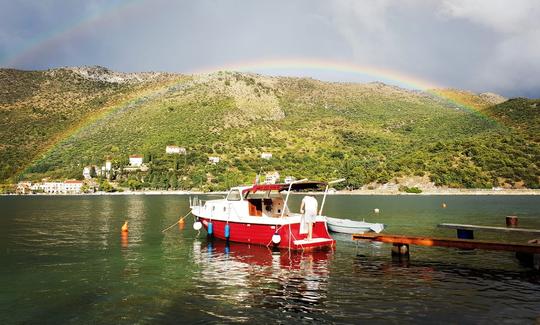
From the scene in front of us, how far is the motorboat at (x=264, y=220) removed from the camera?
26.5 metres

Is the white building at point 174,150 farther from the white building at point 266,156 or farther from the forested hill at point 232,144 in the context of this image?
the white building at point 266,156

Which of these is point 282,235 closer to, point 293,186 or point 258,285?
point 293,186

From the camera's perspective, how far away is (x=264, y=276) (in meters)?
20.7

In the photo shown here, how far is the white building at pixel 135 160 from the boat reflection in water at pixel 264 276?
145228 mm

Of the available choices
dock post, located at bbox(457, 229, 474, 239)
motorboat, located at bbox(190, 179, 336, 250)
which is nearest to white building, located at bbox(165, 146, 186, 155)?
motorboat, located at bbox(190, 179, 336, 250)

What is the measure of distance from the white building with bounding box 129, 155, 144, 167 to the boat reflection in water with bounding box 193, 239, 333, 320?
145 metres

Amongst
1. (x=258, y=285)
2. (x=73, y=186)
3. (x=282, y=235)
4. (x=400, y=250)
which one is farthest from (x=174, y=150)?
(x=258, y=285)

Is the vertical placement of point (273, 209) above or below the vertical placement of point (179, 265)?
above

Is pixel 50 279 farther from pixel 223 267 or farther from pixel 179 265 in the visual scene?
pixel 223 267

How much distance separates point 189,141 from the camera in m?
176

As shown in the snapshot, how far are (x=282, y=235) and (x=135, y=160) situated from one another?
15277 cm

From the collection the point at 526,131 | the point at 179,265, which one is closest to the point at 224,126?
the point at 526,131

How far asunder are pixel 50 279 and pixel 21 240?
707 inches

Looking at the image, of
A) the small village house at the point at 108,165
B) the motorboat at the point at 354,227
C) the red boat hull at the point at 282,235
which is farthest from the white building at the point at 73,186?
the red boat hull at the point at 282,235
